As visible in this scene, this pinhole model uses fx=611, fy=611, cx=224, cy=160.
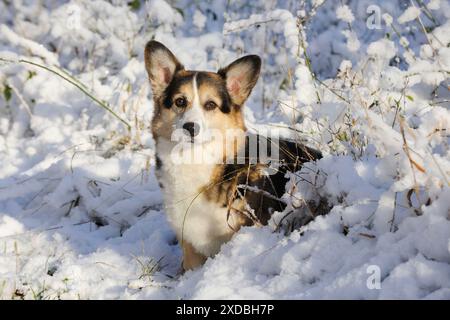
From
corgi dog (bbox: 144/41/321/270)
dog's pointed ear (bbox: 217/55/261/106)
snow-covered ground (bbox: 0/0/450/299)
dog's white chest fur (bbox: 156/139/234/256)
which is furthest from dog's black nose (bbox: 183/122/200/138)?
snow-covered ground (bbox: 0/0/450/299)

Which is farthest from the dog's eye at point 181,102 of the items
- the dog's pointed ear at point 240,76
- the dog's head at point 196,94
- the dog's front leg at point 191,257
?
the dog's front leg at point 191,257

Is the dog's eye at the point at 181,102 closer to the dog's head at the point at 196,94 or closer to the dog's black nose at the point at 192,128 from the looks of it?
the dog's head at the point at 196,94

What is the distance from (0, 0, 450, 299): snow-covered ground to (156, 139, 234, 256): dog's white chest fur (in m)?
0.30

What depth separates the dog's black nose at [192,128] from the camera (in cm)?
375

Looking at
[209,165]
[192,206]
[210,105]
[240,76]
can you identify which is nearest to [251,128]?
[240,76]

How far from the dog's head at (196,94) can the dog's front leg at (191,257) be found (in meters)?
0.71

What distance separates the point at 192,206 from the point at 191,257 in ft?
1.20

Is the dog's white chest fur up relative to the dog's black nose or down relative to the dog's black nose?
down

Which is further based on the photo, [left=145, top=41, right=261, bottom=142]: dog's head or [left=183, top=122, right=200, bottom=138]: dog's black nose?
[left=145, top=41, right=261, bottom=142]: dog's head

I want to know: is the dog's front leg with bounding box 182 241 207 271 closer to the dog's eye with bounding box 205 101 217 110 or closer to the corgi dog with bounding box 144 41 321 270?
the corgi dog with bounding box 144 41 321 270

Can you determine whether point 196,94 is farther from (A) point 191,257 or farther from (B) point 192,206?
(A) point 191,257

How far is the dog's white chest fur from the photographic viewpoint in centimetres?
379

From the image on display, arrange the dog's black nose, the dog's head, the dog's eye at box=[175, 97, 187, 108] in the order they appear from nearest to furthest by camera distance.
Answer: the dog's black nose < the dog's head < the dog's eye at box=[175, 97, 187, 108]

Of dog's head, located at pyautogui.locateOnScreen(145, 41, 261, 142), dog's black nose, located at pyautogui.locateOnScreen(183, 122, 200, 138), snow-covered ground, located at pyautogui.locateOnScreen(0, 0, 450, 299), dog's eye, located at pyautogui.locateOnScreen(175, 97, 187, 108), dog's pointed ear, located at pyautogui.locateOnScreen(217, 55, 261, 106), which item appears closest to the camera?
snow-covered ground, located at pyautogui.locateOnScreen(0, 0, 450, 299)
